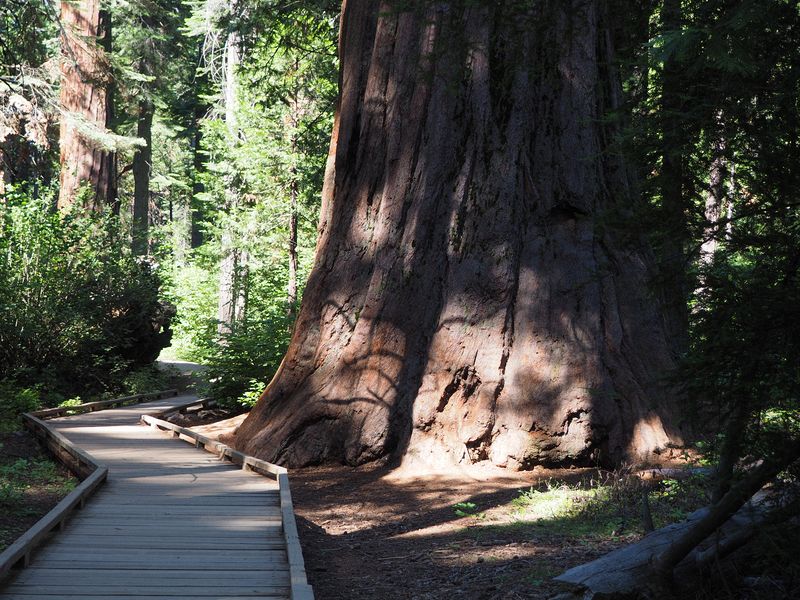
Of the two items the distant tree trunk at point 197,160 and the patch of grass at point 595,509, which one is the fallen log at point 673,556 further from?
the distant tree trunk at point 197,160

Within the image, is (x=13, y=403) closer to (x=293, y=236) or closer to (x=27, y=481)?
(x=27, y=481)

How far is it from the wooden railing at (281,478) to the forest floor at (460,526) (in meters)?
0.38

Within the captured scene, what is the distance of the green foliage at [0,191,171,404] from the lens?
51.6 feet

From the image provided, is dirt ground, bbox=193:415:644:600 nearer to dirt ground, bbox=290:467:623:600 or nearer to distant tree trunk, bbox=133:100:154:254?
dirt ground, bbox=290:467:623:600

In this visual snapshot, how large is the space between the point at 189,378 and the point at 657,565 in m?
20.8

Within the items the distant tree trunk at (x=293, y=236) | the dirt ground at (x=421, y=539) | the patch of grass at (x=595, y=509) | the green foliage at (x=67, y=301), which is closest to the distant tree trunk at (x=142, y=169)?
the green foliage at (x=67, y=301)

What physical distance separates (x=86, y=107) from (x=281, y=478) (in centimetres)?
1576

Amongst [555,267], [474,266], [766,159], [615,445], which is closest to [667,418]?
[615,445]

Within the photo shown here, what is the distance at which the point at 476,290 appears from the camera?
9.06 m

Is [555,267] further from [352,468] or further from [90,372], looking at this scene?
[90,372]

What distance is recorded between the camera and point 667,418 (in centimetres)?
873

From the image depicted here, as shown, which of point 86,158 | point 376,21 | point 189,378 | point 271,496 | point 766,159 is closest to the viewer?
point 766,159

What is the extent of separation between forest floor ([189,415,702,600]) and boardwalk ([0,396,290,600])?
1.76 ft

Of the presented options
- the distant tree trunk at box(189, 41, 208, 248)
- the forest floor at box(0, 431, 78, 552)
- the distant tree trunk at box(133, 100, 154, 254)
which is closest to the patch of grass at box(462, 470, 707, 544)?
the forest floor at box(0, 431, 78, 552)
